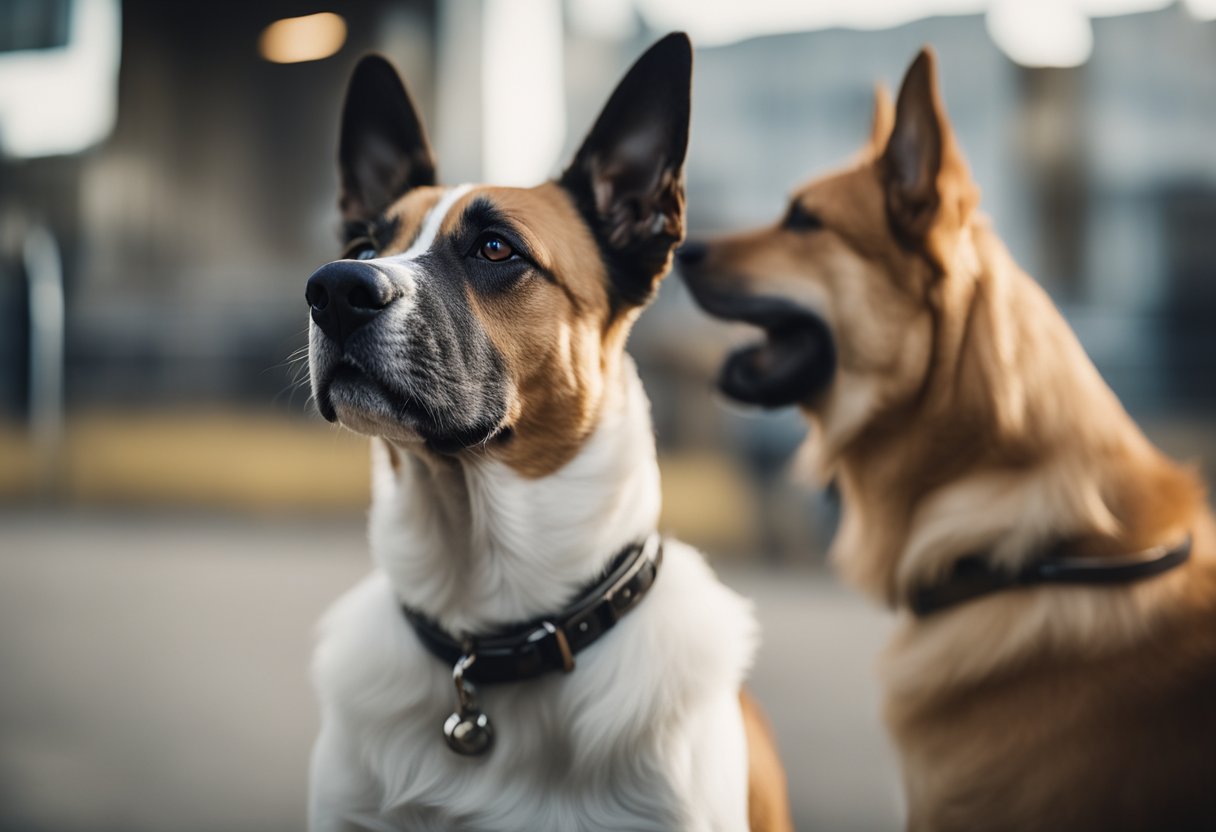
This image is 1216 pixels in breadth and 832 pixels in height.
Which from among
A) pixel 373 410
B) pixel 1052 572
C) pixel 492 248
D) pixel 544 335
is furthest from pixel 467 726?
pixel 1052 572

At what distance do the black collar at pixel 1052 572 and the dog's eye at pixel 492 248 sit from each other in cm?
95

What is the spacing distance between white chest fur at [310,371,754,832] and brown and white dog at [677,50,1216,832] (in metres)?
0.42

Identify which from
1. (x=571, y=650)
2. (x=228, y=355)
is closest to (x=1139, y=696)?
(x=571, y=650)

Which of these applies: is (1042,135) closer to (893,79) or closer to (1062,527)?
(893,79)

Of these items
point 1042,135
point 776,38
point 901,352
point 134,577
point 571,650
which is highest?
point 776,38

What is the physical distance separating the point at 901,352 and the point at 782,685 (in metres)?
1.92

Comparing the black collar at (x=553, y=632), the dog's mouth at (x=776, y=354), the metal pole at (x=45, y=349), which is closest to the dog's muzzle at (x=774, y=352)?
the dog's mouth at (x=776, y=354)

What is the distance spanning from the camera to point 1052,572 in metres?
1.44

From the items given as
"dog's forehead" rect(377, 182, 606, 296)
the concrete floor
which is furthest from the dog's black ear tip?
the concrete floor

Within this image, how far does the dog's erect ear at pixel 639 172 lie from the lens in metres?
1.28

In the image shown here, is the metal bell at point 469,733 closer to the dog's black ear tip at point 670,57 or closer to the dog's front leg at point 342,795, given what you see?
the dog's front leg at point 342,795

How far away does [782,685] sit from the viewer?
3.19 metres

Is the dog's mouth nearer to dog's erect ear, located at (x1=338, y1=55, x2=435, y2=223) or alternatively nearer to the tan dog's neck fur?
the tan dog's neck fur

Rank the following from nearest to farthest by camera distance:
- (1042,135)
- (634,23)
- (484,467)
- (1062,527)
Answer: (484,467)
(1062,527)
(634,23)
(1042,135)
